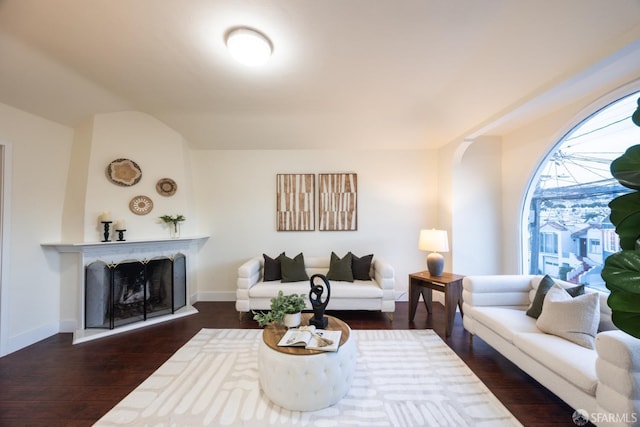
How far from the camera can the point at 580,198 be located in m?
2.53

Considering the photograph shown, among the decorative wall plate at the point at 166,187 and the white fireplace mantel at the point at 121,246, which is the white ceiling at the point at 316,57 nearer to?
the decorative wall plate at the point at 166,187

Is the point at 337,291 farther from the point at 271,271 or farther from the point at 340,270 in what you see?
the point at 271,271

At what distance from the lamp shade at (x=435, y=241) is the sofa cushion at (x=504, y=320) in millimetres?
780

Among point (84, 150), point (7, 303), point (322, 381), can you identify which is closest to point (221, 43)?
point (84, 150)

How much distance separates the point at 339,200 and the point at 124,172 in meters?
2.98

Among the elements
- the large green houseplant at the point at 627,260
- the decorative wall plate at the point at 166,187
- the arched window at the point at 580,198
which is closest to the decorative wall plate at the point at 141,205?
the decorative wall plate at the point at 166,187

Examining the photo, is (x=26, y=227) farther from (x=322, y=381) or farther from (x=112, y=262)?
(x=322, y=381)

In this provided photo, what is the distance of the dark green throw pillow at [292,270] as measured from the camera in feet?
11.1

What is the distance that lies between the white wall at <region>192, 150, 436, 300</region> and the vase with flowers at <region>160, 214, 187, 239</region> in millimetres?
464

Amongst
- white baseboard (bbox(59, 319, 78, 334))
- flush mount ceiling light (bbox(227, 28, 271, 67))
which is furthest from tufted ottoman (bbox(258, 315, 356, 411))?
white baseboard (bbox(59, 319, 78, 334))

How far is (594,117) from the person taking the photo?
7.68 ft


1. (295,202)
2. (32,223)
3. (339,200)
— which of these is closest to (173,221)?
(32,223)

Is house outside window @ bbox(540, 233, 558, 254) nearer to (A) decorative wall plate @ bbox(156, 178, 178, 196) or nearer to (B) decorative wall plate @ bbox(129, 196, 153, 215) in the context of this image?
(A) decorative wall plate @ bbox(156, 178, 178, 196)

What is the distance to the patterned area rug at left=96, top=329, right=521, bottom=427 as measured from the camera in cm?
158
